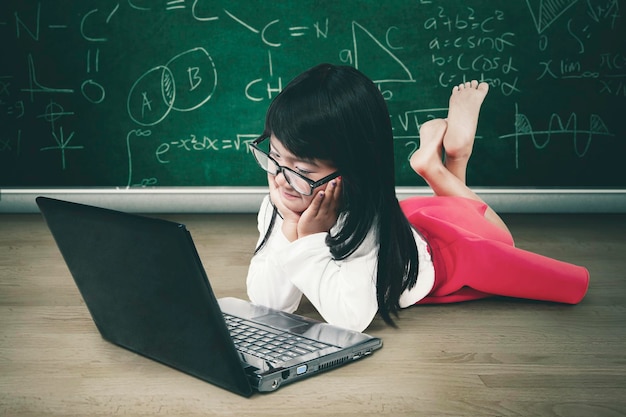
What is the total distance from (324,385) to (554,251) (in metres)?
1.59

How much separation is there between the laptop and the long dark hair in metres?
0.21

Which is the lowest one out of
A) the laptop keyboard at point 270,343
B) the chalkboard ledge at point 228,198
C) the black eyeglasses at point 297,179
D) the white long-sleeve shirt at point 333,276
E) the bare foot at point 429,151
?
the chalkboard ledge at point 228,198

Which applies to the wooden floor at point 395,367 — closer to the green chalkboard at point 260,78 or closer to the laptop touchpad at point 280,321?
the laptop touchpad at point 280,321

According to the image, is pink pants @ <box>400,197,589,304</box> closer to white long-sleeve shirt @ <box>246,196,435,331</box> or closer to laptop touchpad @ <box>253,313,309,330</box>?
white long-sleeve shirt @ <box>246,196,435,331</box>

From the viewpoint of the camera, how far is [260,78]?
11.1 ft

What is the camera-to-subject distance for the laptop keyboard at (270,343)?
139cm

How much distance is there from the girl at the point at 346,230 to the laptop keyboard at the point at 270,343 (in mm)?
151

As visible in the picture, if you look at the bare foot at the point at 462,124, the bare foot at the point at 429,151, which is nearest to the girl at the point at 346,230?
the bare foot at the point at 429,151

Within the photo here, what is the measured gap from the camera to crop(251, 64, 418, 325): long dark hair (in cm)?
154

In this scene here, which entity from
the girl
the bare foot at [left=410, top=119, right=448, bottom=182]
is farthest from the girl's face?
the bare foot at [left=410, top=119, right=448, bottom=182]

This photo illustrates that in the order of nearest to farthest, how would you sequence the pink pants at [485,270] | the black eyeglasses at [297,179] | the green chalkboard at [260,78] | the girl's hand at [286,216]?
the black eyeglasses at [297,179] → the girl's hand at [286,216] → the pink pants at [485,270] → the green chalkboard at [260,78]

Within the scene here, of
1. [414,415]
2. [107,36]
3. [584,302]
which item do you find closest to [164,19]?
[107,36]

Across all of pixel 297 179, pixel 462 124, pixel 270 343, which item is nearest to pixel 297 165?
pixel 297 179

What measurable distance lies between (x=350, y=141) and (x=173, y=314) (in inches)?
21.2
